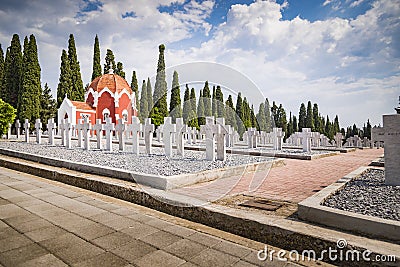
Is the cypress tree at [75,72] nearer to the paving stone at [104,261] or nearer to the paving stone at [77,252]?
the paving stone at [77,252]

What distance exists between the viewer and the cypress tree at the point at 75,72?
33.6 m

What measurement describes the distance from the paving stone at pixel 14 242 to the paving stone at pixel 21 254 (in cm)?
8

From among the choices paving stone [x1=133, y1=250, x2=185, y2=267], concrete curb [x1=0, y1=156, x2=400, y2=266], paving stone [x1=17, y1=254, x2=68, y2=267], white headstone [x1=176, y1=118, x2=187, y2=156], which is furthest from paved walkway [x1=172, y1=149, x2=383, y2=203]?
white headstone [x1=176, y1=118, x2=187, y2=156]

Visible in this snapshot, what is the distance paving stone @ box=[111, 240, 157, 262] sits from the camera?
8.23 feet

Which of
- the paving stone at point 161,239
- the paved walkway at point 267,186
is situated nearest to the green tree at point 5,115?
the paved walkway at point 267,186

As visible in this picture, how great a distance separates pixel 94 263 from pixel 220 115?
7.25m

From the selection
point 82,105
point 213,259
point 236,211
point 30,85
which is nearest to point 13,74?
point 30,85

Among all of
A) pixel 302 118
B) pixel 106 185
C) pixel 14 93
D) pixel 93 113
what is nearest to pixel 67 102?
pixel 93 113

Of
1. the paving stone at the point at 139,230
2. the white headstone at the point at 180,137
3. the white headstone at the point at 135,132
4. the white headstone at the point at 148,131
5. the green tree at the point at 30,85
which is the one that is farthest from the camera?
the green tree at the point at 30,85

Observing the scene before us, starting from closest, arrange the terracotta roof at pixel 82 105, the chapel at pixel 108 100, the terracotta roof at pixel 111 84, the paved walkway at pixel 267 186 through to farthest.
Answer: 1. the paved walkway at pixel 267 186
2. the terracotta roof at pixel 82 105
3. the chapel at pixel 108 100
4. the terracotta roof at pixel 111 84

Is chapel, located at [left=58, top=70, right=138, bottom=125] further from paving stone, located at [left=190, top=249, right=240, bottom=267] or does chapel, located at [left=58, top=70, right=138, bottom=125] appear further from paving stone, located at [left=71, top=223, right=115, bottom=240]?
paving stone, located at [left=190, top=249, right=240, bottom=267]

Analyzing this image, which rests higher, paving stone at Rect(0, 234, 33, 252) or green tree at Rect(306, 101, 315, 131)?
green tree at Rect(306, 101, 315, 131)

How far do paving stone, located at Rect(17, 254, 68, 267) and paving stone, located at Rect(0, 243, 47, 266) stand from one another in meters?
0.07

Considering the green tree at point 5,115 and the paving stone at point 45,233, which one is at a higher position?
the green tree at point 5,115
